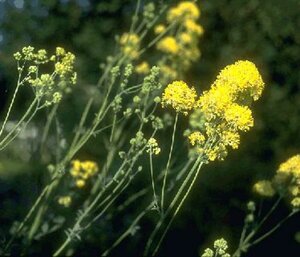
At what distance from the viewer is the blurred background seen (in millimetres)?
3602

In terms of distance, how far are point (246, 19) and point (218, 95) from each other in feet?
6.01

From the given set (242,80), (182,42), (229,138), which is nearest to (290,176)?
(229,138)

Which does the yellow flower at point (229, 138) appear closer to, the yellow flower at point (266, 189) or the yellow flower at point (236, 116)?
the yellow flower at point (236, 116)

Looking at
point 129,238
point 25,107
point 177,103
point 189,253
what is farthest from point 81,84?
point 177,103

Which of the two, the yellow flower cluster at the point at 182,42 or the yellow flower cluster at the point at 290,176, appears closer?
the yellow flower cluster at the point at 182,42

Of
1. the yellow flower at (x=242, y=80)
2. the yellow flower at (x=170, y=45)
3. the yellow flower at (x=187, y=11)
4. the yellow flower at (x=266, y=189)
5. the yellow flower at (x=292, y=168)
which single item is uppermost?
the yellow flower at (x=187, y=11)

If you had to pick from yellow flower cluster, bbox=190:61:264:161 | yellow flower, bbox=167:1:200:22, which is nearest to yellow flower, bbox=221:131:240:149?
yellow flower cluster, bbox=190:61:264:161

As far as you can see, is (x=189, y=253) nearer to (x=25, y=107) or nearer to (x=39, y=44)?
(x=25, y=107)

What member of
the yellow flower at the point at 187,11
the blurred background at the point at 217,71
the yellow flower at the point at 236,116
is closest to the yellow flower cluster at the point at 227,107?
the yellow flower at the point at 236,116

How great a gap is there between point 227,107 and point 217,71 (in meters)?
1.66

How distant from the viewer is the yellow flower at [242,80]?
2186mm

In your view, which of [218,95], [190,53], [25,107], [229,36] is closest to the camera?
[190,53]

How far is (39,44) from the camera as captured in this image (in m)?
3.63

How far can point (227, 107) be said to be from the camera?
2.11 meters
